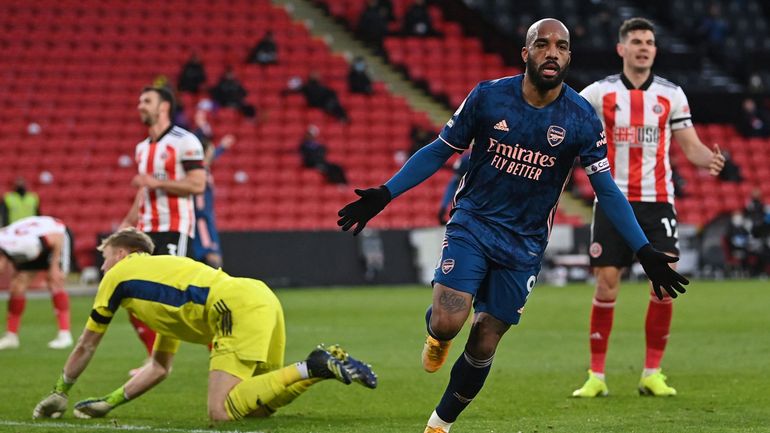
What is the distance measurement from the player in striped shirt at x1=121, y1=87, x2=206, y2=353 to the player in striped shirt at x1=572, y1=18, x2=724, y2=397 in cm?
320

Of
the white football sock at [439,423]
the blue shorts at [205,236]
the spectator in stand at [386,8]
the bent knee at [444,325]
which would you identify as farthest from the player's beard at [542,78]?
the spectator in stand at [386,8]

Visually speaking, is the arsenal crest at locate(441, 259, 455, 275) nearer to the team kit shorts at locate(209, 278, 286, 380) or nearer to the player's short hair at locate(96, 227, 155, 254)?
the team kit shorts at locate(209, 278, 286, 380)

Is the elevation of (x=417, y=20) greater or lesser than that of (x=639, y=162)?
greater

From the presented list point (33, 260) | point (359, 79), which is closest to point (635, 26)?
point (33, 260)

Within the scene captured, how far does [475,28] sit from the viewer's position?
3166 cm

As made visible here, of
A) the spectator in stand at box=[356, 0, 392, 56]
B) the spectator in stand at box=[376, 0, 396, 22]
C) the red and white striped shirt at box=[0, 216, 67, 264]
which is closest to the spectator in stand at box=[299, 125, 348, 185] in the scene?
the spectator in stand at box=[356, 0, 392, 56]

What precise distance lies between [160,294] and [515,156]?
2.47 meters

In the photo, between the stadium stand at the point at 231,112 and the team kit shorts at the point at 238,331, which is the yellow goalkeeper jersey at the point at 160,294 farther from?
the stadium stand at the point at 231,112

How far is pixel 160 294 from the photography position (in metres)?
7.66

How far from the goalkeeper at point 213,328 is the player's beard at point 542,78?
208 centimetres

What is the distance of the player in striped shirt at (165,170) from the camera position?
405 inches

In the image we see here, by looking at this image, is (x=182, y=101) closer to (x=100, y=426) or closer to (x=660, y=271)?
(x=100, y=426)

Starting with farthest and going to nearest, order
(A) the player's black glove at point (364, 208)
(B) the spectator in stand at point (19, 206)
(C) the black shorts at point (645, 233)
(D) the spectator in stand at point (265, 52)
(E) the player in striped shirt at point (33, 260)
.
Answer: (D) the spectator in stand at point (265, 52) → (B) the spectator in stand at point (19, 206) → (E) the player in striped shirt at point (33, 260) → (C) the black shorts at point (645, 233) → (A) the player's black glove at point (364, 208)

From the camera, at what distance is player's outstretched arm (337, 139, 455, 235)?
6.05 meters
